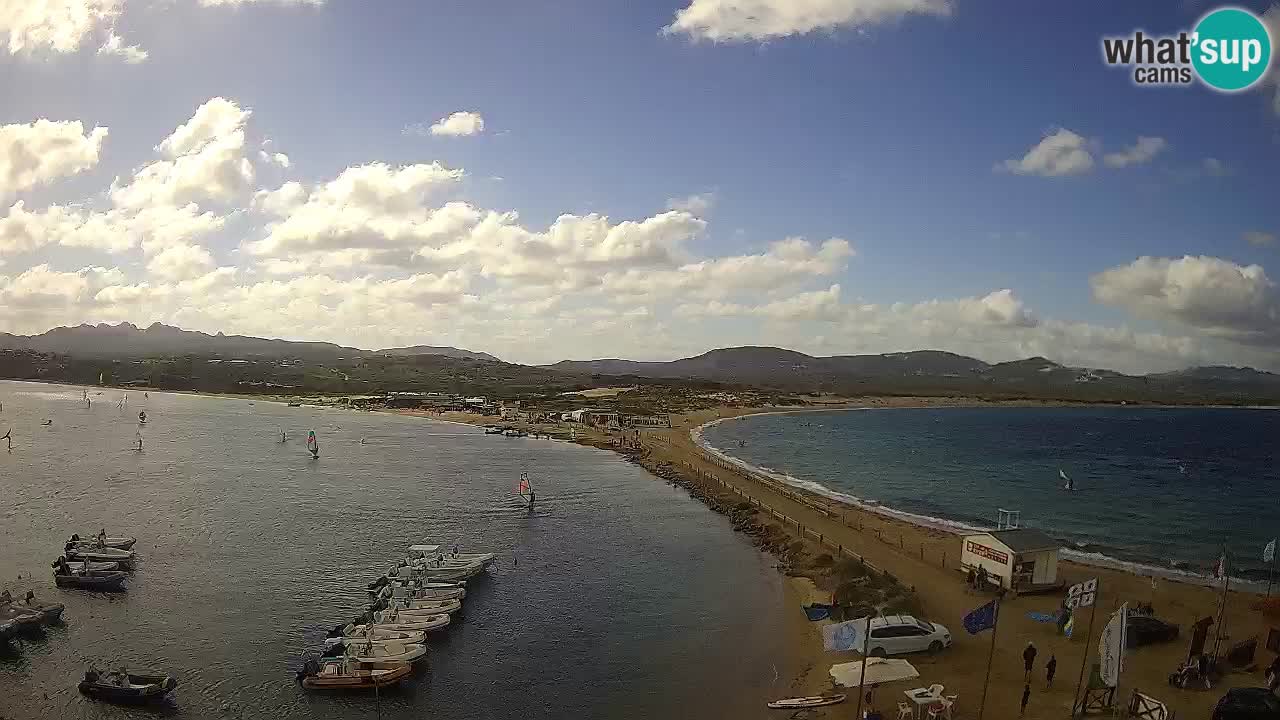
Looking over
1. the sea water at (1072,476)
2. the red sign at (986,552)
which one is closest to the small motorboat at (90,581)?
the red sign at (986,552)

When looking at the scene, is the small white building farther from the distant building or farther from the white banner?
the distant building

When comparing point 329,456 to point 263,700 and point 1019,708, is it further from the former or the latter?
point 1019,708

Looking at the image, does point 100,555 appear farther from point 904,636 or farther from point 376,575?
point 904,636

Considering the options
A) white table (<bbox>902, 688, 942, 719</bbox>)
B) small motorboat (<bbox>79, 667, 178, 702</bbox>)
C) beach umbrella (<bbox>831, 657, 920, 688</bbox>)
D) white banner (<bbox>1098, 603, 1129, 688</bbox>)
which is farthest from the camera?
small motorboat (<bbox>79, 667, 178, 702</bbox>)

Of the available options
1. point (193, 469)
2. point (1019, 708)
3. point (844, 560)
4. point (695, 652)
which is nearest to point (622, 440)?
point (193, 469)

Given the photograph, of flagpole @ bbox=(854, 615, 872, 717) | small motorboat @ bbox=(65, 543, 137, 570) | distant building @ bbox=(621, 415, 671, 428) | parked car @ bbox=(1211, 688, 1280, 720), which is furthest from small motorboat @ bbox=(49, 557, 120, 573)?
distant building @ bbox=(621, 415, 671, 428)

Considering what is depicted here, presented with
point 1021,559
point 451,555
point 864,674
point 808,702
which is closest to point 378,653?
point 451,555
